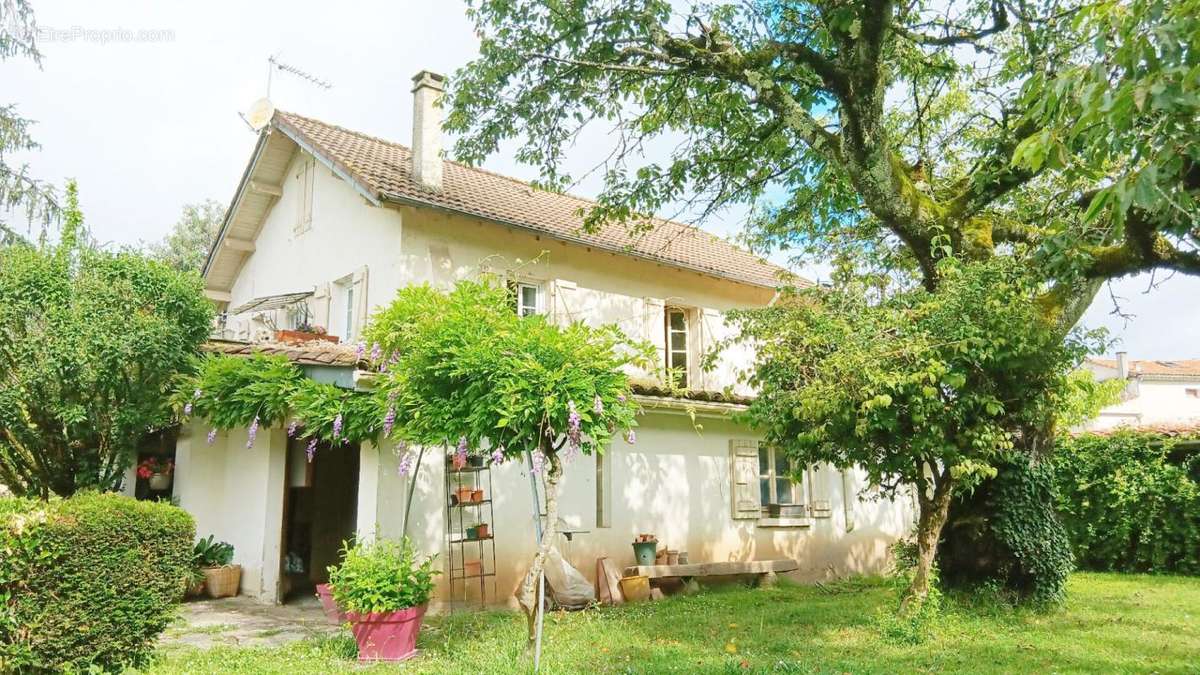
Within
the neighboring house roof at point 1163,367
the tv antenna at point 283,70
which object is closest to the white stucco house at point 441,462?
the tv antenna at point 283,70

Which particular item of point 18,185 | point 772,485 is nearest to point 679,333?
point 772,485

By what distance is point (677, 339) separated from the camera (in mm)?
14531

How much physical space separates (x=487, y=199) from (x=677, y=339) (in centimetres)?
443

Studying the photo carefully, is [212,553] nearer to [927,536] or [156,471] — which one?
[156,471]

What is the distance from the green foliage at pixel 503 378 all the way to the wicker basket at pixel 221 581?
5.57 m

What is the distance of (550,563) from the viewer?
10.2 metres

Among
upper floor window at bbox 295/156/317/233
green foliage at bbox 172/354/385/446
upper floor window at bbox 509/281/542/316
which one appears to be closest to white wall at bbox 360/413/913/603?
green foliage at bbox 172/354/385/446

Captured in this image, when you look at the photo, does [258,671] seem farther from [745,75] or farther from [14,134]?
[14,134]

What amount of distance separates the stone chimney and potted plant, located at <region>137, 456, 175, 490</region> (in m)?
6.19

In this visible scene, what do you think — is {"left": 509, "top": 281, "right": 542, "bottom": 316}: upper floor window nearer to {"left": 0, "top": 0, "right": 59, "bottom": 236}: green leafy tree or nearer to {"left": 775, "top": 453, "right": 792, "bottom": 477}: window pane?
{"left": 775, "top": 453, "right": 792, "bottom": 477}: window pane

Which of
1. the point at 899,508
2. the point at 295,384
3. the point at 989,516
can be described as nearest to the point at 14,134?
the point at 295,384

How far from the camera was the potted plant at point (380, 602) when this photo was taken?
6.74 metres

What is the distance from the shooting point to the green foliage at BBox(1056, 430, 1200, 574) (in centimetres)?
1288

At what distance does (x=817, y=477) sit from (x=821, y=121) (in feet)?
22.4
